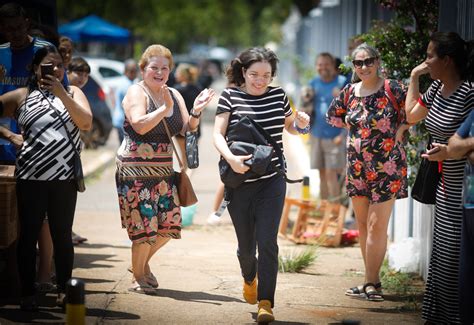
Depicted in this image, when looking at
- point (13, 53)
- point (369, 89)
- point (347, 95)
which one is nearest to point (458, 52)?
point (369, 89)

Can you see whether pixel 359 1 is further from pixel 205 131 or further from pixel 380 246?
pixel 205 131

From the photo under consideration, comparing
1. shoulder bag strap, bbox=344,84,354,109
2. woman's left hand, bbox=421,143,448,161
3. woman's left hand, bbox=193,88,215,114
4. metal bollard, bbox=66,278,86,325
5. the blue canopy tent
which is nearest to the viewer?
metal bollard, bbox=66,278,86,325

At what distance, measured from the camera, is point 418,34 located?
7.93 metres

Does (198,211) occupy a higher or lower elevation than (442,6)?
lower

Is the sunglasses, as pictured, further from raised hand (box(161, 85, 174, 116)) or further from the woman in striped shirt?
raised hand (box(161, 85, 174, 116))

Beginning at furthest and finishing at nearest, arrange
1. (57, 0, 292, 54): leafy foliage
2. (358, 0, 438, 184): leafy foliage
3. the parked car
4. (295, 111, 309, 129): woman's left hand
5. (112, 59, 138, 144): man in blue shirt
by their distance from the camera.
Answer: (57, 0, 292, 54): leafy foliage
the parked car
(112, 59, 138, 144): man in blue shirt
(358, 0, 438, 184): leafy foliage
(295, 111, 309, 129): woman's left hand

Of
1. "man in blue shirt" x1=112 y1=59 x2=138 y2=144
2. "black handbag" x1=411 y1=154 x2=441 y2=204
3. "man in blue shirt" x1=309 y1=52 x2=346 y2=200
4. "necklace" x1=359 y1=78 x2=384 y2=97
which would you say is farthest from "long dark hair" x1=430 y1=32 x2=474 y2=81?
"man in blue shirt" x1=112 y1=59 x2=138 y2=144

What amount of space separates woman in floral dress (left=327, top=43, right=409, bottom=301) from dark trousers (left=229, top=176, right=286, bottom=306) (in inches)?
40.5

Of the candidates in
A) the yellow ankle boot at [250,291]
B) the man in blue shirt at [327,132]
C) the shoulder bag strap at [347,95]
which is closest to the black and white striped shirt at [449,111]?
the shoulder bag strap at [347,95]

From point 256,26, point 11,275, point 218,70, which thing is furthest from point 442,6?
point 256,26

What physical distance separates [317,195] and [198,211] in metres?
1.60

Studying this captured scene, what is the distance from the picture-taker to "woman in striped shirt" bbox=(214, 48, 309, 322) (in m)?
6.39

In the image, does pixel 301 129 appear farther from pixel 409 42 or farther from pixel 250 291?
pixel 409 42

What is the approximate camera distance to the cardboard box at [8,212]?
6336 mm
